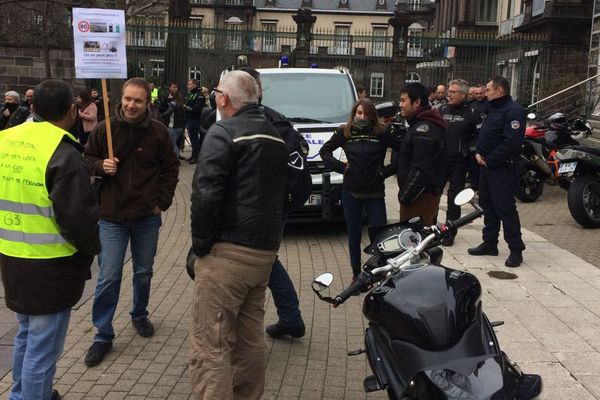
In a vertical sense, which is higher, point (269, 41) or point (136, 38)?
point (269, 41)

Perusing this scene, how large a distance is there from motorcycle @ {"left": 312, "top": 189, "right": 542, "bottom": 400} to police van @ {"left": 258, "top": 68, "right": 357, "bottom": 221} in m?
5.23

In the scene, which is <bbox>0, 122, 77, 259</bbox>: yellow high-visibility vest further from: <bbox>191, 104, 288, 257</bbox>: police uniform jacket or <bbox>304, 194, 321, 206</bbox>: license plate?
<bbox>304, 194, 321, 206</bbox>: license plate

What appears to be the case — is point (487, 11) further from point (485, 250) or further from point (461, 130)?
point (485, 250)

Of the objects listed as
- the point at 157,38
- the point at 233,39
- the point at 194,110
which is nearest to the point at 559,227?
the point at 194,110

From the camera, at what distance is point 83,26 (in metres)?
4.78

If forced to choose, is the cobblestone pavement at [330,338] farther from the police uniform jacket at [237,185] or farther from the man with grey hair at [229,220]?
the police uniform jacket at [237,185]

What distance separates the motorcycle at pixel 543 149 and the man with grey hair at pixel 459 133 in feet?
7.80

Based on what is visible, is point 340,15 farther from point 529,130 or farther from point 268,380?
point 268,380

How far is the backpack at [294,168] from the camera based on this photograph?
410 centimetres

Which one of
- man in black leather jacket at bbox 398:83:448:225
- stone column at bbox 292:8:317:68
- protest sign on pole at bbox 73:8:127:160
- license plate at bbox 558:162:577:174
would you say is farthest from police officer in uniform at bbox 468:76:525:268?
stone column at bbox 292:8:317:68

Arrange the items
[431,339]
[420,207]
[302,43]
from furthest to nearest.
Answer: [302,43] → [420,207] → [431,339]

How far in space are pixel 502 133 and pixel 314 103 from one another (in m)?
3.37

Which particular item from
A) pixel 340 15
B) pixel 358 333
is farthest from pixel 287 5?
pixel 358 333

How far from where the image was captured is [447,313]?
8.34 feet
